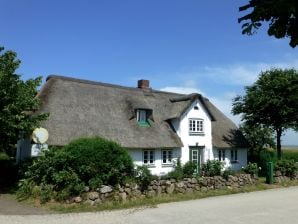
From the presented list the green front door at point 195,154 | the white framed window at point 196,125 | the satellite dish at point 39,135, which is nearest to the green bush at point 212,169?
the green front door at point 195,154

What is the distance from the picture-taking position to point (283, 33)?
11.4 ft

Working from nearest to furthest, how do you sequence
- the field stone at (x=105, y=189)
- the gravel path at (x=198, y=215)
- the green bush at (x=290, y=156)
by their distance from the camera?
the gravel path at (x=198, y=215) < the field stone at (x=105, y=189) < the green bush at (x=290, y=156)

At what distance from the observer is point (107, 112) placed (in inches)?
1162

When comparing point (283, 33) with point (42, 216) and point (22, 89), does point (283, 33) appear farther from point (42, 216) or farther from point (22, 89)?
point (22, 89)

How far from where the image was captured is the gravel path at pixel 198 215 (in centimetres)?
1339

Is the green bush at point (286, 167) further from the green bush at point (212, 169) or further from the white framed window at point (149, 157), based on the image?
the white framed window at point (149, 157)

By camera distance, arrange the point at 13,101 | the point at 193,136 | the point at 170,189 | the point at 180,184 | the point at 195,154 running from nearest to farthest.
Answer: the point at 13,101, the point at 170,189, the point at 180,184, the point at 193,136, the point at 195,154

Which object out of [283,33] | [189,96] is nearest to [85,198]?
[283,33]

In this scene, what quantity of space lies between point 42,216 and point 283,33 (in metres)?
12.8

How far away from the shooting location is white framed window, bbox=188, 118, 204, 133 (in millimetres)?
33031

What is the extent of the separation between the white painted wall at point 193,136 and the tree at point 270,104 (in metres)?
5.83

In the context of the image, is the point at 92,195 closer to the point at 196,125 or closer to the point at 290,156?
the point at 196,125

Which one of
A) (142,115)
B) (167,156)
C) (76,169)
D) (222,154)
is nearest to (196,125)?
(167,156)

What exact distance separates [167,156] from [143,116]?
374 centimetres
